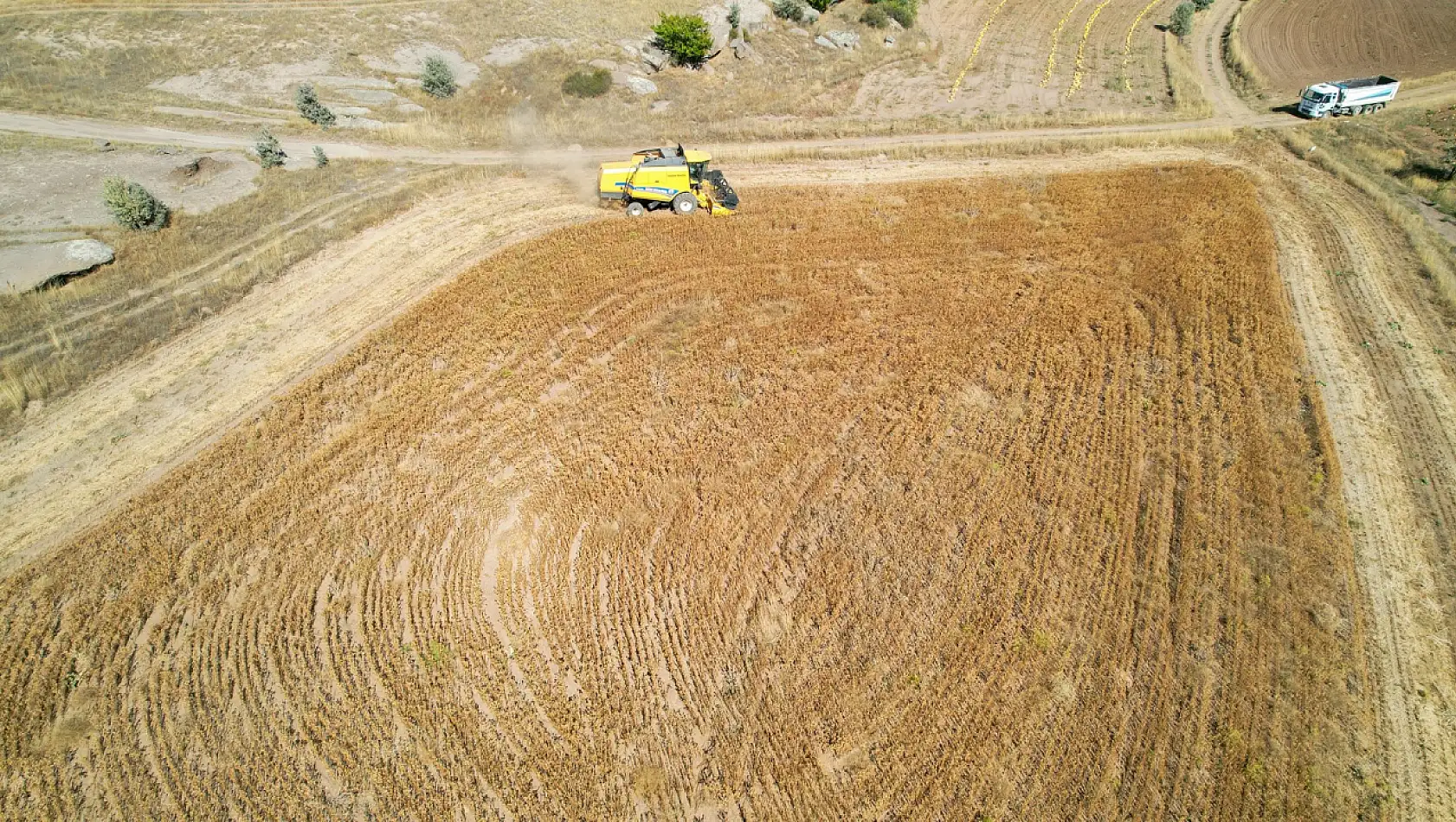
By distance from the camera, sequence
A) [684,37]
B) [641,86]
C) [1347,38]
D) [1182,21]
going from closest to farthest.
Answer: [641,86] < [684,37] < [1347,38] < [1182,21]

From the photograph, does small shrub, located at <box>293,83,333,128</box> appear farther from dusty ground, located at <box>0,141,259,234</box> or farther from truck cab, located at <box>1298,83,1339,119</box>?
truck cab, located at <box>1298,83,1339,119</box>

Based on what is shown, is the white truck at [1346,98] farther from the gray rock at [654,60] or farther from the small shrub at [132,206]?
the small shrub at [132,206]

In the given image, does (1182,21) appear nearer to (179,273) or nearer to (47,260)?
(179,273)

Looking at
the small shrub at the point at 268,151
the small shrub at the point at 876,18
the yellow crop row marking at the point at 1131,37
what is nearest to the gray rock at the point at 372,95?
the small shrub at the point at 268,151

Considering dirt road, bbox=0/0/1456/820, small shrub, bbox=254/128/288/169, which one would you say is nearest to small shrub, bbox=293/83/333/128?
dirt road, bbox=0/0/1456/820

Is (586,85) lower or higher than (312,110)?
higher

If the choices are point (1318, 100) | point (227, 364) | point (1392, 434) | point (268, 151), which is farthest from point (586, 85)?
point (1318, 100)
